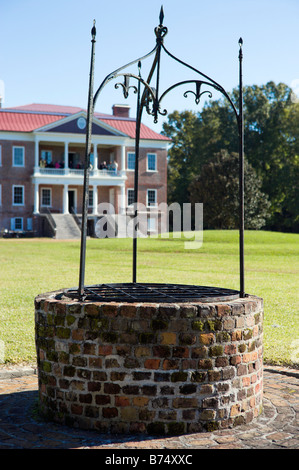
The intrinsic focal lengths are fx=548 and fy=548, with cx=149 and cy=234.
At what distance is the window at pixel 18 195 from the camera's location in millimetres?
46000

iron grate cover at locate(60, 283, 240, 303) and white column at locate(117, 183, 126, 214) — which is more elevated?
white column at locate(117, 183, 126, 214)

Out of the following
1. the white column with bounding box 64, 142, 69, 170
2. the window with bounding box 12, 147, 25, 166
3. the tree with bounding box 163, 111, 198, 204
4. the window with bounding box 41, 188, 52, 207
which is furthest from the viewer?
the tree with bounding box 163, 111, 198, 204

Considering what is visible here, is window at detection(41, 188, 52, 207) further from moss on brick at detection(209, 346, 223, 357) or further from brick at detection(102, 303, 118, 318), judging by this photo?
moss on brick at detection(209, 346, 223, 357)

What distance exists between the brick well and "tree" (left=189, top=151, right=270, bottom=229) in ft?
146

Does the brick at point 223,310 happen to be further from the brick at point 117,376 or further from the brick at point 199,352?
the brick at point 117,376

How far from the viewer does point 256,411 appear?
16.6 feet

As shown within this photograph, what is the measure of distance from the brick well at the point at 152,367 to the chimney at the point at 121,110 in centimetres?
4975

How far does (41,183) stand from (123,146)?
8.07 meters

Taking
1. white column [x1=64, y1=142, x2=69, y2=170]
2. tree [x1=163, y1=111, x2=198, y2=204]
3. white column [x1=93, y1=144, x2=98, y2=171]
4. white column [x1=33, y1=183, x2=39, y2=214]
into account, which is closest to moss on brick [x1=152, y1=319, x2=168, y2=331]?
white column [x1=33, y1=183, x2=39, y2=214]

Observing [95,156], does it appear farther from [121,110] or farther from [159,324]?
[159,324]

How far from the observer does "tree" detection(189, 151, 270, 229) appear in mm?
49125

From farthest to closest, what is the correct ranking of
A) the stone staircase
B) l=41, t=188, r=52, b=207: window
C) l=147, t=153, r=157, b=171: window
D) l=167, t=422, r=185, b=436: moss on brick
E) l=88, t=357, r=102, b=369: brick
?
1. l=147, t=153, r=157, b=171: window
2. l=41, t=188, r=52, b=207: window
3. the stone staircase
4. l=88, t=357, r=102, b=369: brick
5. l=167, t=422, r=185, b=436: moss on brick

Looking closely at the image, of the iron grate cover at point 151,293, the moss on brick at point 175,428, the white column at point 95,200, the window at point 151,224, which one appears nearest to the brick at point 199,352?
the iron grate cover at point 151,293

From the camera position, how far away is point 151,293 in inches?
226
